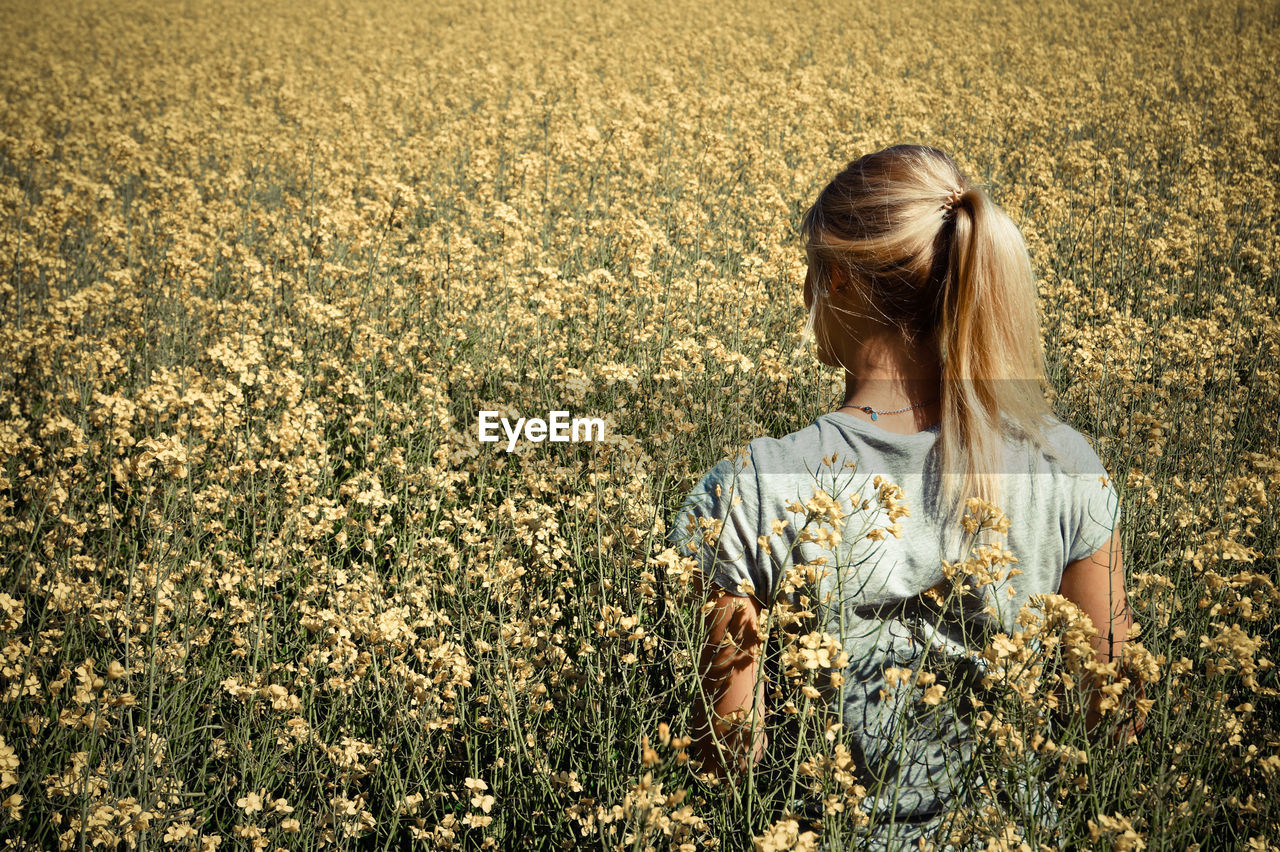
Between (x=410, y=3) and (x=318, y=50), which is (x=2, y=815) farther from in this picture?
(x=410, y=3)

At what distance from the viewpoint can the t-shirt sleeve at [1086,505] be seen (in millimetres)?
1597

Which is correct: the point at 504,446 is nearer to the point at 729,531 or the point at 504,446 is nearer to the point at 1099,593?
the point at 729,531

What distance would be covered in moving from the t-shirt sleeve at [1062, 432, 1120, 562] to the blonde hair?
91 mm

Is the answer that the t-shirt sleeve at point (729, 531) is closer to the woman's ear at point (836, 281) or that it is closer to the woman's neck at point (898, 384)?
the woman's neck at point (898, 384)

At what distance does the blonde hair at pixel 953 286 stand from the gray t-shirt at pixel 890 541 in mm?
51

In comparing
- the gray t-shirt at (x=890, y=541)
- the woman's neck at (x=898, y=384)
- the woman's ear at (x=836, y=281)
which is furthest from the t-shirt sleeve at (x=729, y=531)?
the woman's ear at (x=836, y=281)

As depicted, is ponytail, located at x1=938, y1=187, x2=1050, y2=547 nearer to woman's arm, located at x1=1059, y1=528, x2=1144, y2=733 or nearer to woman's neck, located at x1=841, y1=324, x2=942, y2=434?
woman's neck, located at x1=841, y1=324, x2=942, y2=434

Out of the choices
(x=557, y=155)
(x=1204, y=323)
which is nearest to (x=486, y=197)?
(x=557, y=155)

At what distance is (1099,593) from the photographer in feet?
5.45

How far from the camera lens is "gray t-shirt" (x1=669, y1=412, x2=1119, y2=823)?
1.59 meters

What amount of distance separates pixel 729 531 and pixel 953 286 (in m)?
0.61

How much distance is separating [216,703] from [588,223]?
160 inches

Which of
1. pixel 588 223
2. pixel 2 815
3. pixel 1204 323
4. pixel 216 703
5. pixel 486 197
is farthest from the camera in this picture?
pixel 486 197

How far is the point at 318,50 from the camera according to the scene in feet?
42.7
